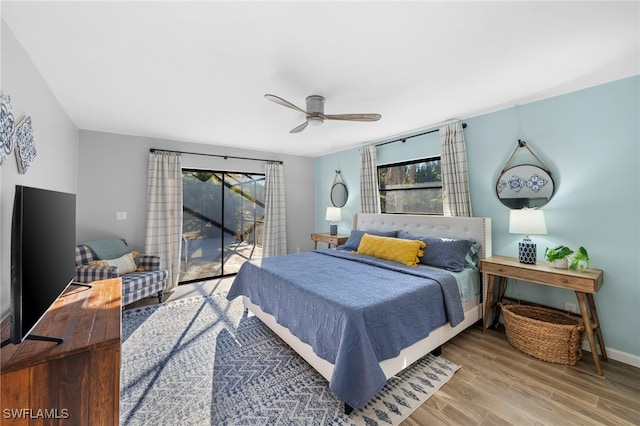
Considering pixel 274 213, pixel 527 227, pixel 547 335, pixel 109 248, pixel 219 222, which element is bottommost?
pixel 547 335

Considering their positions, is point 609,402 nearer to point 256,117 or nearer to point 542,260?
point 542,260

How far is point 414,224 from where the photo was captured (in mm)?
3781

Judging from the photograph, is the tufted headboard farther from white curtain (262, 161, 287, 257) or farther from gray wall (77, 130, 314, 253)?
gray wall (77, 130, 314, 253)

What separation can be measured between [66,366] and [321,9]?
7.15 ft

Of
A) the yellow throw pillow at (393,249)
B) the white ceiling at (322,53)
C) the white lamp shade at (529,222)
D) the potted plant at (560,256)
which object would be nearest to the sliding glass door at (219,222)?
the white ceiling at (322,53)

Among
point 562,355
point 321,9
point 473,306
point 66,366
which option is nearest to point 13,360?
point 66,366

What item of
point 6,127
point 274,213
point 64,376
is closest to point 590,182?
point 64,376

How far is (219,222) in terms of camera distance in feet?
16.5

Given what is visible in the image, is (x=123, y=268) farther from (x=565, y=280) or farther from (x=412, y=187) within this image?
(x=565, y=280)

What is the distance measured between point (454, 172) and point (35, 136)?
4206 millimetres

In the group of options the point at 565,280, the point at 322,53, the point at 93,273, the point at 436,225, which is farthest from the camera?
the point at 436,225

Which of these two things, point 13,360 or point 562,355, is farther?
point 562,355

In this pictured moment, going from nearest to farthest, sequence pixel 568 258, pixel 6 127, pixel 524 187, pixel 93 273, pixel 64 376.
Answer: pixel 64 376 < pixel 6 127 < pixel 568 258 < pixel 524 187 < pixel 93 273

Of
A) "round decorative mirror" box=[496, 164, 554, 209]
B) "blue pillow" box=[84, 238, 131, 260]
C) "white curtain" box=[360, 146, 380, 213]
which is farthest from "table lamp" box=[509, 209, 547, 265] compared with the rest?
"blue pillow" box=[84, 238, 131, 260]
